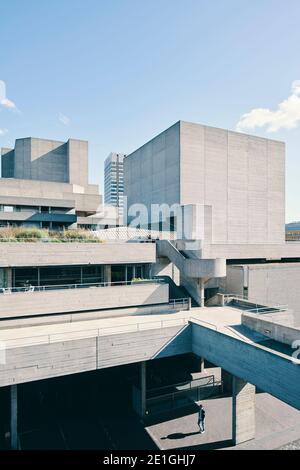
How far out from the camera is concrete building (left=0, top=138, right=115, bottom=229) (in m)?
32.6

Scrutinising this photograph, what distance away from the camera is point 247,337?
15703 mm

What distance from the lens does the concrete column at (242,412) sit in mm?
15672

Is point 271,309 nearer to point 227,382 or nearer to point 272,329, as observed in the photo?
point 272,329

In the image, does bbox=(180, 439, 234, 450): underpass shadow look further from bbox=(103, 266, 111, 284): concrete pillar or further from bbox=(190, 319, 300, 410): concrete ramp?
bbox=(103, 266, 111, 284): concrete pillar

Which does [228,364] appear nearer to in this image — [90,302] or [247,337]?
[247,337]

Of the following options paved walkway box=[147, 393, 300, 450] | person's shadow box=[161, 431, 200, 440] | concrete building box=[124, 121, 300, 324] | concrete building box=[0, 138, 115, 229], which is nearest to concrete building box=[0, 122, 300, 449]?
concrete building box=[124, 121, 300, 324]

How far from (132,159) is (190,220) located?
82.1ft

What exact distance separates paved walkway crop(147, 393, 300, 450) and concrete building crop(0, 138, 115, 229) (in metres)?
23.7

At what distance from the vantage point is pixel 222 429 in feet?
55.7

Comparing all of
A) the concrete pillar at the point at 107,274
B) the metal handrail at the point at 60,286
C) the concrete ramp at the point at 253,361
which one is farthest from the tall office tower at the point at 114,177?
the concrete ramp at the point at 253,361

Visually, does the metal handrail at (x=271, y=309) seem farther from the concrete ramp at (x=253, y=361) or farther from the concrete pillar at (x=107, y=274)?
the concrete pillar at (x=107, y=274)

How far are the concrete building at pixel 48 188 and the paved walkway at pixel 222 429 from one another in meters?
23.7

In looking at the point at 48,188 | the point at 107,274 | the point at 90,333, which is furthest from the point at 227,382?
the point at 48,188
